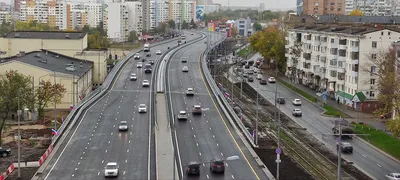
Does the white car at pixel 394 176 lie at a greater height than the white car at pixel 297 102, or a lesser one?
lesser

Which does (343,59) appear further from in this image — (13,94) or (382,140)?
(13,94)

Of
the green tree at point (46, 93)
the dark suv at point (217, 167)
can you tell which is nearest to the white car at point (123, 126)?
the green tree at point (46, 93)

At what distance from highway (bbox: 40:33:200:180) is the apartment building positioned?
101596 millimetres

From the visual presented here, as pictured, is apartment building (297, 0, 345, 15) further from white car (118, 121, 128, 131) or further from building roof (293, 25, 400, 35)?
white car (118, 121, 128, 131)

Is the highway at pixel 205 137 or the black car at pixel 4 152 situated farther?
the black car at pixel 4 152

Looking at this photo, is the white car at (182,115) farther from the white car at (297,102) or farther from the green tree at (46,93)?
the white car at (297,102)

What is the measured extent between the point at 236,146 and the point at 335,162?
24.6 feet

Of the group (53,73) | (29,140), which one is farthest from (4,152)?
(53,73)

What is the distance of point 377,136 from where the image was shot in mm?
56250

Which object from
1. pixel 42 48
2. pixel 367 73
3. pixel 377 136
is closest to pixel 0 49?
pixel 42 48

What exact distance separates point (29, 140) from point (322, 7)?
123255 mm

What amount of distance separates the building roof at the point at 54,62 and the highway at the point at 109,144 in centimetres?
866

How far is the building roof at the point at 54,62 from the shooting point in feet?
240

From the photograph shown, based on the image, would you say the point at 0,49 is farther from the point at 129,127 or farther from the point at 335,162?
the point at 335,162
